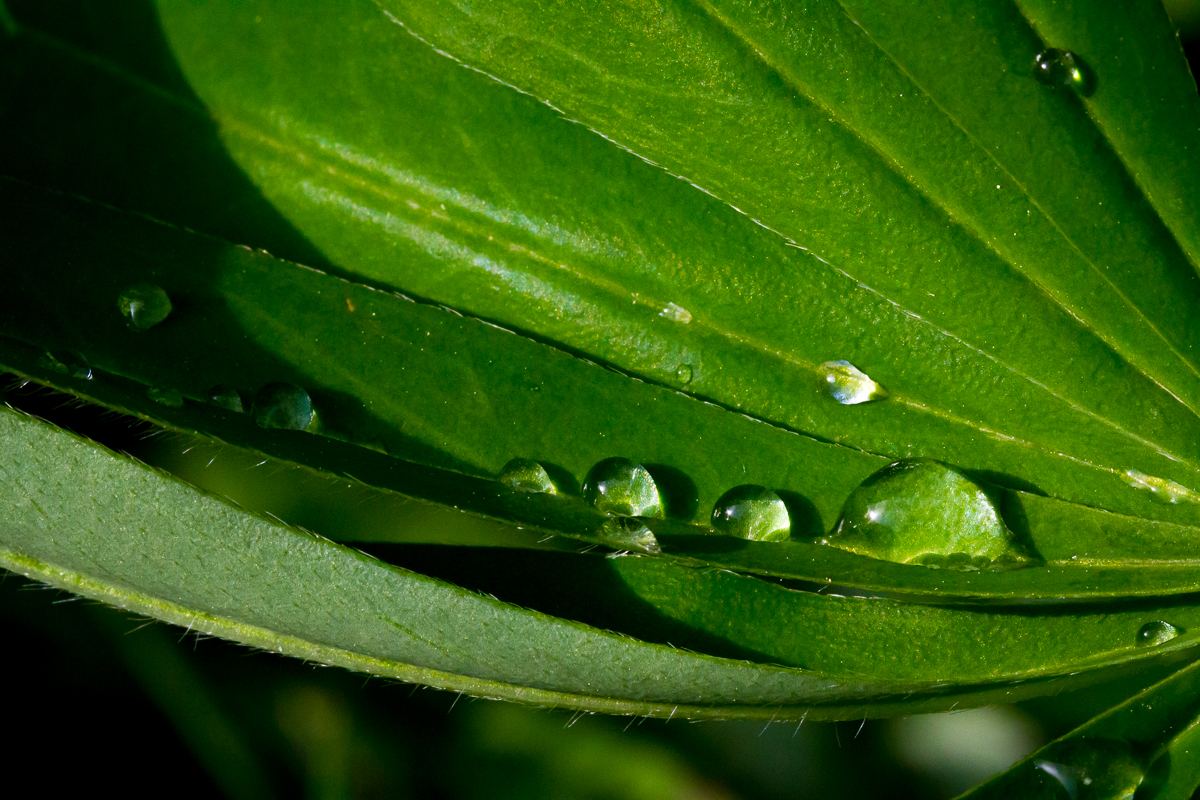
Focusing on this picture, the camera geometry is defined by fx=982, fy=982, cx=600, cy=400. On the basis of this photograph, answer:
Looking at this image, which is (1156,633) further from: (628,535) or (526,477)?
(526,477)

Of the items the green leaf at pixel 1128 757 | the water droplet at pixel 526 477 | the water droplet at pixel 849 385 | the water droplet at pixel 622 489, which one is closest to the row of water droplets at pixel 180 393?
the water droplet at pixel 526 477

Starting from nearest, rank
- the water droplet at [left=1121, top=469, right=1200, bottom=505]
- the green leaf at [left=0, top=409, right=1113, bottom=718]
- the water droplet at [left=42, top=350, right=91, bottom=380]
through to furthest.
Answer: the green leaf at [left=0, top=409, right=1113, bottom=718]
the water droplet at [left=42, top=350, right=91, bottom=380]
the water droplet at [left=1121, top=469, right=1200, bottom=505]

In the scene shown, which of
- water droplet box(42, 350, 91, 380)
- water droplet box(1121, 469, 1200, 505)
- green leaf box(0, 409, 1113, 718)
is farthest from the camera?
water droplet box(1121, 469, 1200, 505)

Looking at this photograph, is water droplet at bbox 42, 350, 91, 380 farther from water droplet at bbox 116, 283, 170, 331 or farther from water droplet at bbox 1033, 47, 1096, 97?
water droplet at bbox 1033, 47, 1096, 97

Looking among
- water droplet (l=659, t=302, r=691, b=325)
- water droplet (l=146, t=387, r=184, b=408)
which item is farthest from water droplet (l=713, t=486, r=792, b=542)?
water droplet (l=146, t=387, r=184, b=408)

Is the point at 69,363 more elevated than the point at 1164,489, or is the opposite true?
the point at 1164,489

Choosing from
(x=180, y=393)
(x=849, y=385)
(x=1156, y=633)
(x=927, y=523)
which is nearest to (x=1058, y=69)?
(x=849, y=385)

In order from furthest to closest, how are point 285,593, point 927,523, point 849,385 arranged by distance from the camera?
point 849,385 → point 927,523 → point 285,593
